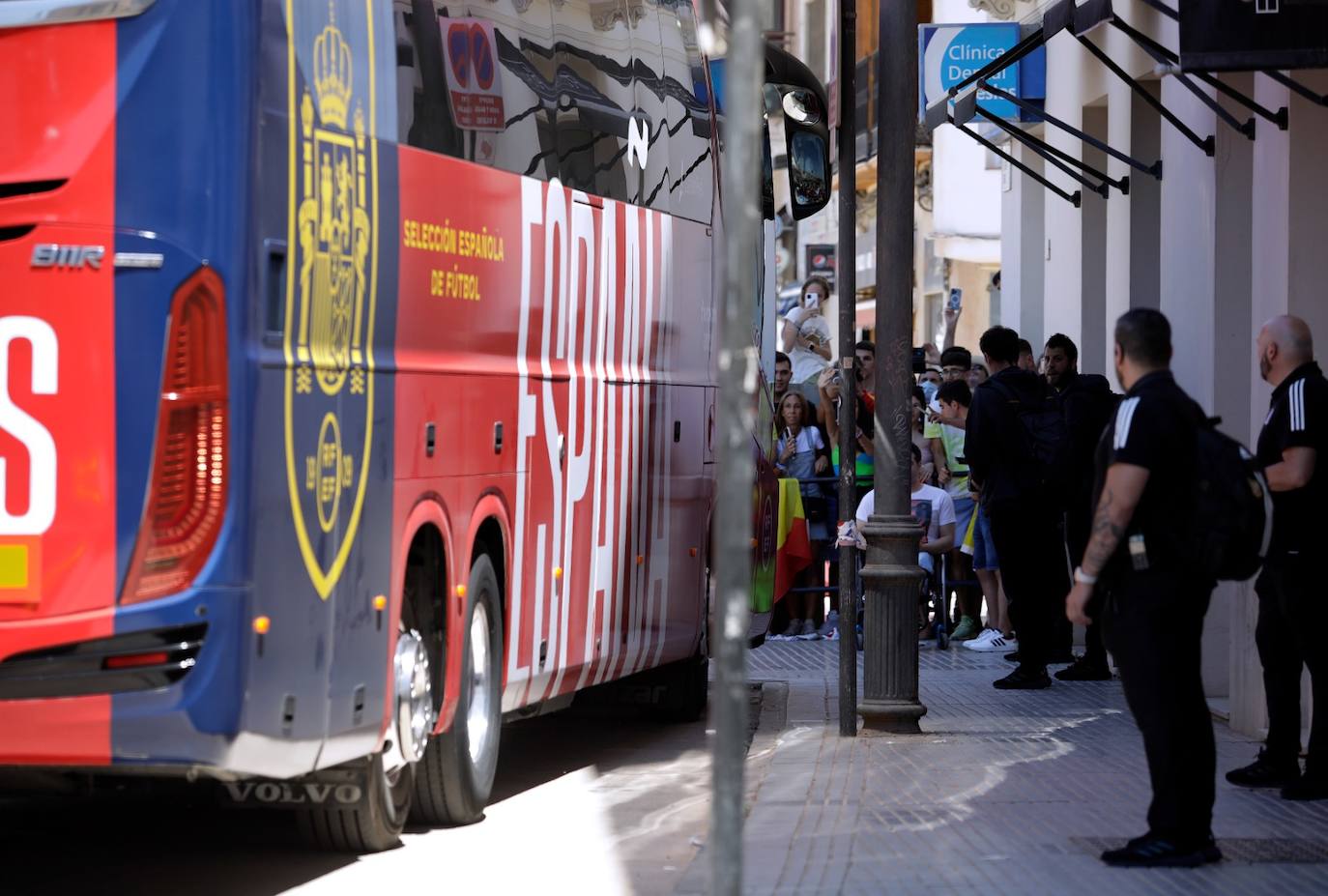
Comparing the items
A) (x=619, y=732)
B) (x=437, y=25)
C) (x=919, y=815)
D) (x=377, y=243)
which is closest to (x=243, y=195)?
(x=377, y=243)

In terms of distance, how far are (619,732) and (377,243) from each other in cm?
614

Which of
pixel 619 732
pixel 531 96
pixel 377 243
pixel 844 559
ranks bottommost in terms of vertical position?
pixel 619 732

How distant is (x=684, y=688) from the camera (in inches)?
586

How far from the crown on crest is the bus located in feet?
0.05

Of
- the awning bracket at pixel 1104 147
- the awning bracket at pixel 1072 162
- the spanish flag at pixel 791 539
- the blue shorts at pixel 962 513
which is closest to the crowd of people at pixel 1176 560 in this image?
the awning bracket at pixel 1104 147

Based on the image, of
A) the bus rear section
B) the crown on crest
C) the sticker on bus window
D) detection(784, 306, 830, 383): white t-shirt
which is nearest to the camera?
the bus rear section

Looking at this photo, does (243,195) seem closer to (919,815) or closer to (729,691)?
(729,691)

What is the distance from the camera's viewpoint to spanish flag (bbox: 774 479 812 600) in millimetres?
19203

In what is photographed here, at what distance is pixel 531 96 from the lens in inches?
440

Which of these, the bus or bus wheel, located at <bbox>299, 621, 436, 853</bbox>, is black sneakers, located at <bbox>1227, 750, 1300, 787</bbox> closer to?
the bus

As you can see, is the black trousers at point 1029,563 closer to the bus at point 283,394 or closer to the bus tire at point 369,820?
the bus at point 283,394

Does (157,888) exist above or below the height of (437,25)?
below

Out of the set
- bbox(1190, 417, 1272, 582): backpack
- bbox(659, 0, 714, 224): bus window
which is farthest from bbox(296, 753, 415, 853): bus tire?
bbox(659, 0, 714, 224): bus window

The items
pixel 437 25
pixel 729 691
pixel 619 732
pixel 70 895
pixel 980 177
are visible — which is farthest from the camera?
pixel 980 177
